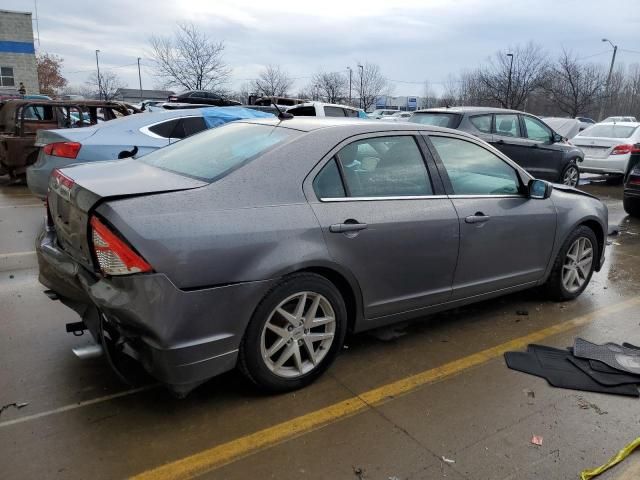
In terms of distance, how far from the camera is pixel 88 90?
252 feet

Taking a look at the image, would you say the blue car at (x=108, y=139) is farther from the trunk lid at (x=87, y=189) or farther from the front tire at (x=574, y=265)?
the front tire at (x=574, y=265)

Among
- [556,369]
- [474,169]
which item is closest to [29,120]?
[474,169]

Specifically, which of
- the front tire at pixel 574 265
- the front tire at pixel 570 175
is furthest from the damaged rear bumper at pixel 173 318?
the front tire at pixel 570 175

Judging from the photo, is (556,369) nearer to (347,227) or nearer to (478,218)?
(478,218)

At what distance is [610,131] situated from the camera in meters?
13.5

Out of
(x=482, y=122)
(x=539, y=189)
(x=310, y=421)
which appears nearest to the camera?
(x=310, y=421)

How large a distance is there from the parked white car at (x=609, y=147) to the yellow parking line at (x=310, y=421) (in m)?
10.4

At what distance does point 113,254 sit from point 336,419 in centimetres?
146

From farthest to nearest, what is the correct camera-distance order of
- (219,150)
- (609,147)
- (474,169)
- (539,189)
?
(609,147) < (539,189) < (474,169) < (219,150)

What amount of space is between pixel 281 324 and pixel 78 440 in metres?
1.17

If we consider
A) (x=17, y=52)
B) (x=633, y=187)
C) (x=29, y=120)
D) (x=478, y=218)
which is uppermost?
(x=17, y=52)

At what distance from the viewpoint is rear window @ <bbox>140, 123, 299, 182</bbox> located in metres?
3.09

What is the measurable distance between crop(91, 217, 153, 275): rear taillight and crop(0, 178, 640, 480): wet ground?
86 cm

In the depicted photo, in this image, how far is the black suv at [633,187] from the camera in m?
8.76
